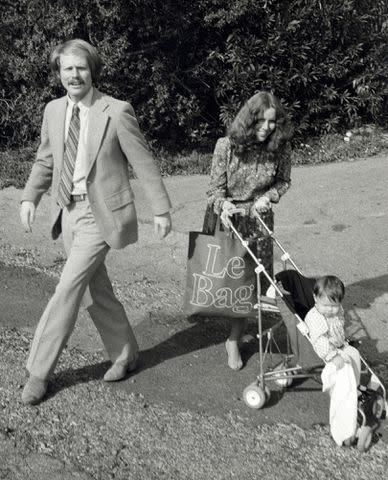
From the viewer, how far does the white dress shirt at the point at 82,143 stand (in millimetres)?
4352

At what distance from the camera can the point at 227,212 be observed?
15.3ft

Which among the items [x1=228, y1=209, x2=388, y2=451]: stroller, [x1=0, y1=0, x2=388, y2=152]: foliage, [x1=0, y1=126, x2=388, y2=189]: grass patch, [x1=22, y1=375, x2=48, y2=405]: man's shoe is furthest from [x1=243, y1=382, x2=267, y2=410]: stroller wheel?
[x1=0, y1=0, x2=388, y2=152]: foliage

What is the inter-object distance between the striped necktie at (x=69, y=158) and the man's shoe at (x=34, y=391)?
1096 millimetres

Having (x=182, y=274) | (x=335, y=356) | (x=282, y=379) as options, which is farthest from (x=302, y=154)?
(x=335, y=356)

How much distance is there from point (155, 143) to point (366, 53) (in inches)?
124

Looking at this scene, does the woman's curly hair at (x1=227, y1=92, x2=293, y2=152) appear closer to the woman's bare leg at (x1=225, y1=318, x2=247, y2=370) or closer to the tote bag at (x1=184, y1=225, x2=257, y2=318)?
the tote bag at (x1=184, y1=225, x2=257, y2=318)

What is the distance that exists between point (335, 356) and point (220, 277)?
0.91 m

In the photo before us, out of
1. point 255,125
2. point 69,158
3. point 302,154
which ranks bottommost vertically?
point 302,154

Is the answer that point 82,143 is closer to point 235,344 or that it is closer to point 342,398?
point 235,344

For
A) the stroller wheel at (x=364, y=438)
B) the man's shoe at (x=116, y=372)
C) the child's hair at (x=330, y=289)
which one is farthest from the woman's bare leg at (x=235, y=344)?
the stroller wheel at (x=364, y=438)

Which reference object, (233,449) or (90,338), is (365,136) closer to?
(90,338)

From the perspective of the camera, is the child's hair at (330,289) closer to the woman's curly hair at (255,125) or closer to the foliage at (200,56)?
the woman's curly hair at (255,125)

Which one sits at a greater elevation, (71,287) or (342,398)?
(71,287)

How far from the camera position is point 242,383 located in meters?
4.81
